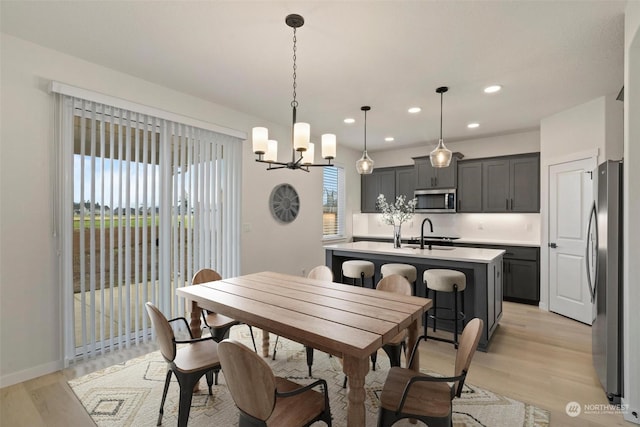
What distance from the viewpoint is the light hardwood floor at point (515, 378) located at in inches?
84.4

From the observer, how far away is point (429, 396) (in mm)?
1618

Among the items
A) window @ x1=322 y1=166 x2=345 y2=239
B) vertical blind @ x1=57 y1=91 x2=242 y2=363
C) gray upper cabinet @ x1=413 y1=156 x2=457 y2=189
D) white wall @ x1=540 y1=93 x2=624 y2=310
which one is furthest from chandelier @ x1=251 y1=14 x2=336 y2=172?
gray upper cabinet @ x1=413 y1=156 x2=457 y2=189

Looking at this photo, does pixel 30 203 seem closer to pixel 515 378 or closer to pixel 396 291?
pixel 396 291

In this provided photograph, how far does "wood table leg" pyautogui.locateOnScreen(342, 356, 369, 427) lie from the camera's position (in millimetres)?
1465

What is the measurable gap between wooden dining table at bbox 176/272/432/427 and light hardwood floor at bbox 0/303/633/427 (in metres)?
1.02

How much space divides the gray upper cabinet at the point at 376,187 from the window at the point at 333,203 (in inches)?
26.6

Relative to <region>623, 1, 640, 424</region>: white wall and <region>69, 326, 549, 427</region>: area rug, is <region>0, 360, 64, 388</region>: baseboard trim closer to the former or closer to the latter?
<region>69, 326, 549, 427</region>: area rug

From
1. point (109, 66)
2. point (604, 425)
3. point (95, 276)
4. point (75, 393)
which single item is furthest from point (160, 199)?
point (604, 425)

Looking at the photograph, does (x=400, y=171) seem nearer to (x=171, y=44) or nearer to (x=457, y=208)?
(x=457, y=208)

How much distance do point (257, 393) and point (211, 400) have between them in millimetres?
1294

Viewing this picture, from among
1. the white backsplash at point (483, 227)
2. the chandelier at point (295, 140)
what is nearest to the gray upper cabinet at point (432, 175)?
the white backsplash at point (483, 227)

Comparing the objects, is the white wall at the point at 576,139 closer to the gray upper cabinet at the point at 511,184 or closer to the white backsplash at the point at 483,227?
the gray upper cabinet at the point at 511,184

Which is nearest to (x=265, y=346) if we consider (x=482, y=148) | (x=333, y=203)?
(x=333, y=203)

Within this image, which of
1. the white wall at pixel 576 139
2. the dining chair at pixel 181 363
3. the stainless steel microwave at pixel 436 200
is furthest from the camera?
the stainless steel microwave at pixel 436 200
